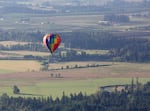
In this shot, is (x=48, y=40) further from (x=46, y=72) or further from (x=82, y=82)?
(x=46, y=72)

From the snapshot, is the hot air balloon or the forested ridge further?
the hot air balloon

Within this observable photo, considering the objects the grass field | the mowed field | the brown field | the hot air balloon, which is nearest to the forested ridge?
the mowed field

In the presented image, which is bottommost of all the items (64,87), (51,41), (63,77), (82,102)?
(82,102)

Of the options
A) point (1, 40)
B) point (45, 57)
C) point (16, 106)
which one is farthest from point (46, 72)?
point (1, 40)

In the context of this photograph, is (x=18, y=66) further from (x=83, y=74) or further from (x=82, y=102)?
(x=82, y=102)

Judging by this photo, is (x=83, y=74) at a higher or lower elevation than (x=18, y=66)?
lower

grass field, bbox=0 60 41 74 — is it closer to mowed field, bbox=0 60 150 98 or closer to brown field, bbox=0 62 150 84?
mowed field, bbox=0 60 150 98

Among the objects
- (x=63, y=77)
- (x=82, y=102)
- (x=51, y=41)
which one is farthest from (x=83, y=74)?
(x=82, y=102)
